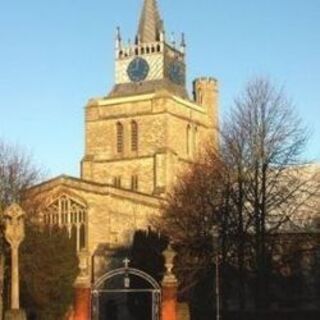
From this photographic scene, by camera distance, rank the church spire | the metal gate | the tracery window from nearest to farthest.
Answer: the metal gate < the tracery window < the church spire

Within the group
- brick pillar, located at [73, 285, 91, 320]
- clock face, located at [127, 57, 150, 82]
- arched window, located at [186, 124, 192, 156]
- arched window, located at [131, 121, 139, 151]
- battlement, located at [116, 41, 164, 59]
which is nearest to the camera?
brick pillar, located at [73, 285, 91, 320]

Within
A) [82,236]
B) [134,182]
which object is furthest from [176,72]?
[82,236]

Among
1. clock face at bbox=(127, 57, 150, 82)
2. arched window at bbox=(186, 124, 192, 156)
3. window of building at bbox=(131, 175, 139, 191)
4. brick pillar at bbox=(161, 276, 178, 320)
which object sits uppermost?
clock face at bbox=(127, 57, 150, 82)

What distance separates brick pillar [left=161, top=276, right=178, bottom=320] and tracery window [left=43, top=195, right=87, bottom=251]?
3221cm

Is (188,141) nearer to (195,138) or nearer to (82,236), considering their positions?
(195,138)

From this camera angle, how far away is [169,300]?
44094mm

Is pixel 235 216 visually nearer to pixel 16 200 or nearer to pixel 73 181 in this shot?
pixel 16 200

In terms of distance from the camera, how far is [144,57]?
9788 cm

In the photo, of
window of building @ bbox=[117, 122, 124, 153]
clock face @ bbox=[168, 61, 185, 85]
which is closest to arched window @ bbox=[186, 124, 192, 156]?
clock face @ bbox=[168, 61, 185, 85]

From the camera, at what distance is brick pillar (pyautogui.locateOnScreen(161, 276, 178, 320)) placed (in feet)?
144

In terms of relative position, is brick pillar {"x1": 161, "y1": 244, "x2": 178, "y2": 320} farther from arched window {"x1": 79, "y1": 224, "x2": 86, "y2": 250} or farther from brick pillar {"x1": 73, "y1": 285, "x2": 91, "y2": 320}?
arched window {"x1": 79, "y1": 224, "x2": 86, "y2": 250}

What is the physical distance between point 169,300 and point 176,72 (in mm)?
58131

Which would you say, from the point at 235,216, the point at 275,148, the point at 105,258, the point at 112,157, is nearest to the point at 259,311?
the point at 235,216

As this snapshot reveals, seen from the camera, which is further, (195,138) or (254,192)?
(195,138)
